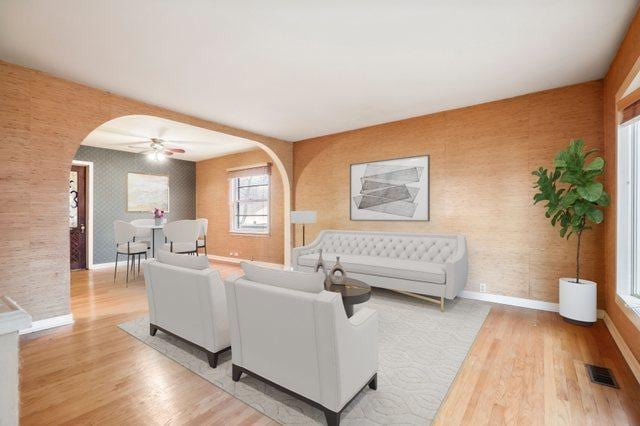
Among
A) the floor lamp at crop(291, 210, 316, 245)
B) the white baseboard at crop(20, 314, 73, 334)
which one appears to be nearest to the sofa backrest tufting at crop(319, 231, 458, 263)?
the floor lamp at crop(291, 210, 316, 245)

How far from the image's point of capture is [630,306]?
2457mm

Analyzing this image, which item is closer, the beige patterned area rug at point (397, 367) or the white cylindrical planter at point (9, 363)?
the white cylindrical planter at point (9, 363)

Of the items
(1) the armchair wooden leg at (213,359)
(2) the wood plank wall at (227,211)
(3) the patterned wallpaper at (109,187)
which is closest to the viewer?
(1) the armchair wooden leg at (213,359)

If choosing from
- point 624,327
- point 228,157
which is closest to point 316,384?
point 624,327

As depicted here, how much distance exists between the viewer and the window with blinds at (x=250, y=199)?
7039 mm

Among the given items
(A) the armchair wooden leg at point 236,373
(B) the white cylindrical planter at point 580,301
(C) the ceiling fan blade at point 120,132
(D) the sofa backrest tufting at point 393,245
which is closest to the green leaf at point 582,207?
(B) the white cylindrical planter at point 580,301

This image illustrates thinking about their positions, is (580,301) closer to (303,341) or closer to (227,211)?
(303,341)

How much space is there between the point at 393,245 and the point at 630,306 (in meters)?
2.72

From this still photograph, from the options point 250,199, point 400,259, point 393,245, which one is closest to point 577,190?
point 400,259

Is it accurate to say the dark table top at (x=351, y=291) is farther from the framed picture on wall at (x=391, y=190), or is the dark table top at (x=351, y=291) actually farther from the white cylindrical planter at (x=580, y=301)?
the white cylindrical planter at (x=580, y=301)

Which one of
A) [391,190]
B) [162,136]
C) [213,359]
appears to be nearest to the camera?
[213,359]

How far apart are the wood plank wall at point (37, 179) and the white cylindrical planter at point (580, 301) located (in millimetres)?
5536

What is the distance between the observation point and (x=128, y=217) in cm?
708

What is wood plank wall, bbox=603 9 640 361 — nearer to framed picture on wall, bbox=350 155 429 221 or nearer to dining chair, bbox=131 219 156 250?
framed picture on wall, bbox=350 155 429 221
